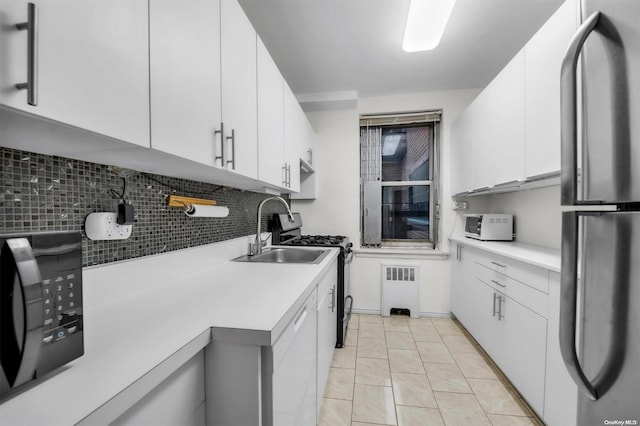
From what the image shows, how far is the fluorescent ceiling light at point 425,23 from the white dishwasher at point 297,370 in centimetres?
184

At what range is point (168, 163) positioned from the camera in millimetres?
966

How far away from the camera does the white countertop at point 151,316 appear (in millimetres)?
438

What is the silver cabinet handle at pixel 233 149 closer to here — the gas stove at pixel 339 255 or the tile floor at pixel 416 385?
the gas stove at pixel 339 255

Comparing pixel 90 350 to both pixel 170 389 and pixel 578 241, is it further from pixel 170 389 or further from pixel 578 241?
pixel 578 241

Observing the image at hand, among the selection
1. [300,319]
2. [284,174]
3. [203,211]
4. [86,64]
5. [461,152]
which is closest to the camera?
[86,64]

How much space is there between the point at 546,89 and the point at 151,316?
2159 millimetres

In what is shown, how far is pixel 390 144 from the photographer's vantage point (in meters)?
3.34

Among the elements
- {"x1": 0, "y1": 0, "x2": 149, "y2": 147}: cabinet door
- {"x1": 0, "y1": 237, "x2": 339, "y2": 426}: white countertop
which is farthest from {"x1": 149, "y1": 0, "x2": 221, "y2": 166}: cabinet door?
{"x1": 0, "y1": 237, "x2": 339, "y2": 426}: white countertop

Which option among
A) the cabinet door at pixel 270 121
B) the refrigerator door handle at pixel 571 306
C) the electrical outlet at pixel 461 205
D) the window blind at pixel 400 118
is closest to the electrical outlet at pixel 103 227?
the cabinet door at pixel 270 121

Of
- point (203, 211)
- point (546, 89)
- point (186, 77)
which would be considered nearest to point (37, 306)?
point (186, 77)

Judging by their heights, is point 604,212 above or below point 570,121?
below

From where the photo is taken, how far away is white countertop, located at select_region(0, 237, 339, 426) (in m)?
0.44

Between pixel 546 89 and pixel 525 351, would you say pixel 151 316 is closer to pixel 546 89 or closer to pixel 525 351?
pixel 525 351

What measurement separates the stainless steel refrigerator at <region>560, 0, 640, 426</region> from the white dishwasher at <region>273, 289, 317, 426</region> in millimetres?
713
